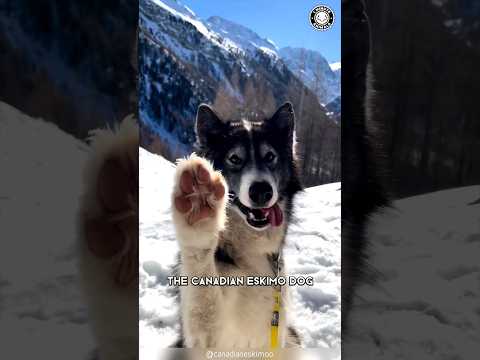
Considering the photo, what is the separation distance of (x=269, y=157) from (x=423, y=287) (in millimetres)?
1043

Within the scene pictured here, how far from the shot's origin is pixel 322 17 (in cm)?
254

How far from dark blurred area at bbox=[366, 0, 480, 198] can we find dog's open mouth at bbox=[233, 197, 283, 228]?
625 mm

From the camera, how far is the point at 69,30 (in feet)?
8.49

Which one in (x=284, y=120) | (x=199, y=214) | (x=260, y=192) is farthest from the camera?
(x=284, y=120)

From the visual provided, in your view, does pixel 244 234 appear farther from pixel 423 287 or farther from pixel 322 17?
pixel 322 17

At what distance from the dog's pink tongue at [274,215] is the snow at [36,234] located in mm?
979

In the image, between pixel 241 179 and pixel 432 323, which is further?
pixel 432 323

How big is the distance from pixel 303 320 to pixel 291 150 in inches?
33.8

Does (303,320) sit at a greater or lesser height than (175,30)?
lesser

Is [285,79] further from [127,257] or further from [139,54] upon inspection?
[127,257]

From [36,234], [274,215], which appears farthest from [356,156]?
[36,234]

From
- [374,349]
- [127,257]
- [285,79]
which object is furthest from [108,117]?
[374,349]

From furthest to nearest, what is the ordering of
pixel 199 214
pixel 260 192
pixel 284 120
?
1. pixel 284 120
2. pixel 260 192
3. pixel 199 214

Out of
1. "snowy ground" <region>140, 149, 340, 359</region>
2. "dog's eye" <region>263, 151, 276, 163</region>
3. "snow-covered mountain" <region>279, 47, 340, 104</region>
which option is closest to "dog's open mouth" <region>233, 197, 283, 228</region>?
"snowy ground" <region>140, 149, 340, 359</region>
